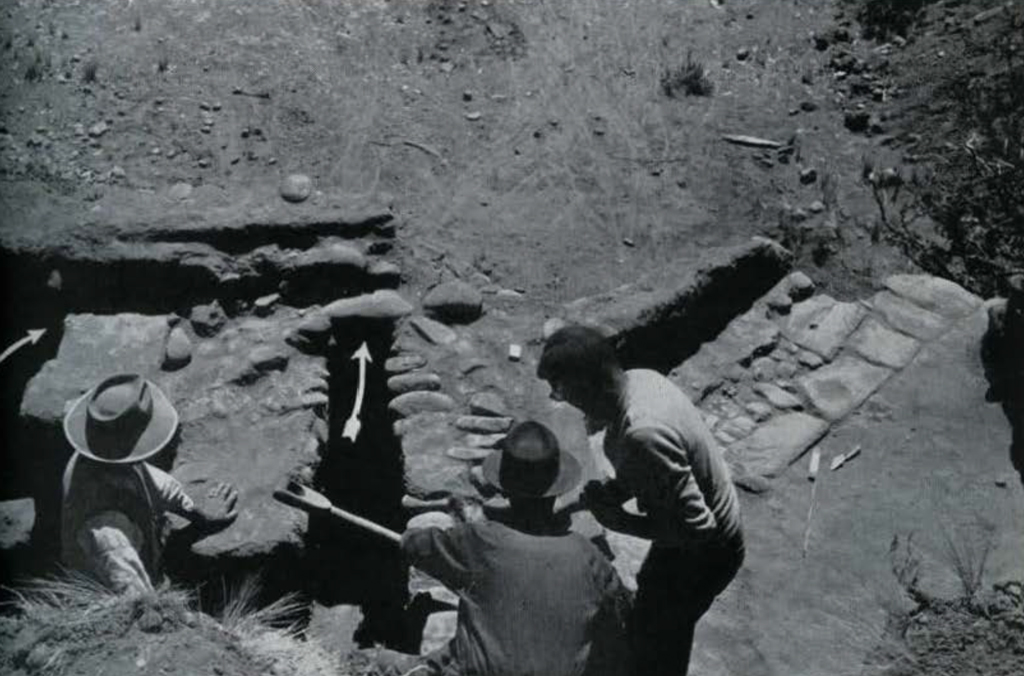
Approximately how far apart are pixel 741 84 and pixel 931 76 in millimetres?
1533

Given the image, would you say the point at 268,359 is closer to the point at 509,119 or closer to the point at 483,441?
the point at 483,441

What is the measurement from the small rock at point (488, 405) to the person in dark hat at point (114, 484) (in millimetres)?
1746

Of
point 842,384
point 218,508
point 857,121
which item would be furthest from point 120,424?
point 857,121

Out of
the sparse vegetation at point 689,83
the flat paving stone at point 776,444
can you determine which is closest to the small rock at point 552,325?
the flat paving stone at point 776,444

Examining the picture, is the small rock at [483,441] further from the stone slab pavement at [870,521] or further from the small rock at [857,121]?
the small rock at [857,121]

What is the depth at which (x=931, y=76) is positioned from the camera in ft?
28.1

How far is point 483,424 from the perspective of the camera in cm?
565

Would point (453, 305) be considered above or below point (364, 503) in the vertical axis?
above

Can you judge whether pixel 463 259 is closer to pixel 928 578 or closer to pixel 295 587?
pixel 295 587

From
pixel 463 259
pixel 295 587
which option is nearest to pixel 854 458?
pixel 463 259

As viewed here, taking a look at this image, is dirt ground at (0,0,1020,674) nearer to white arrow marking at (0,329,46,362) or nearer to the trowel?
white arrow marking at (0,329,46,362)

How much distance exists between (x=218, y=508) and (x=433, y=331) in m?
1.82

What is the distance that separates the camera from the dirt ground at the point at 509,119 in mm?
7199

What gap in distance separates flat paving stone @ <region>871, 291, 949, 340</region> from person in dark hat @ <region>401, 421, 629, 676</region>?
3.82 m
